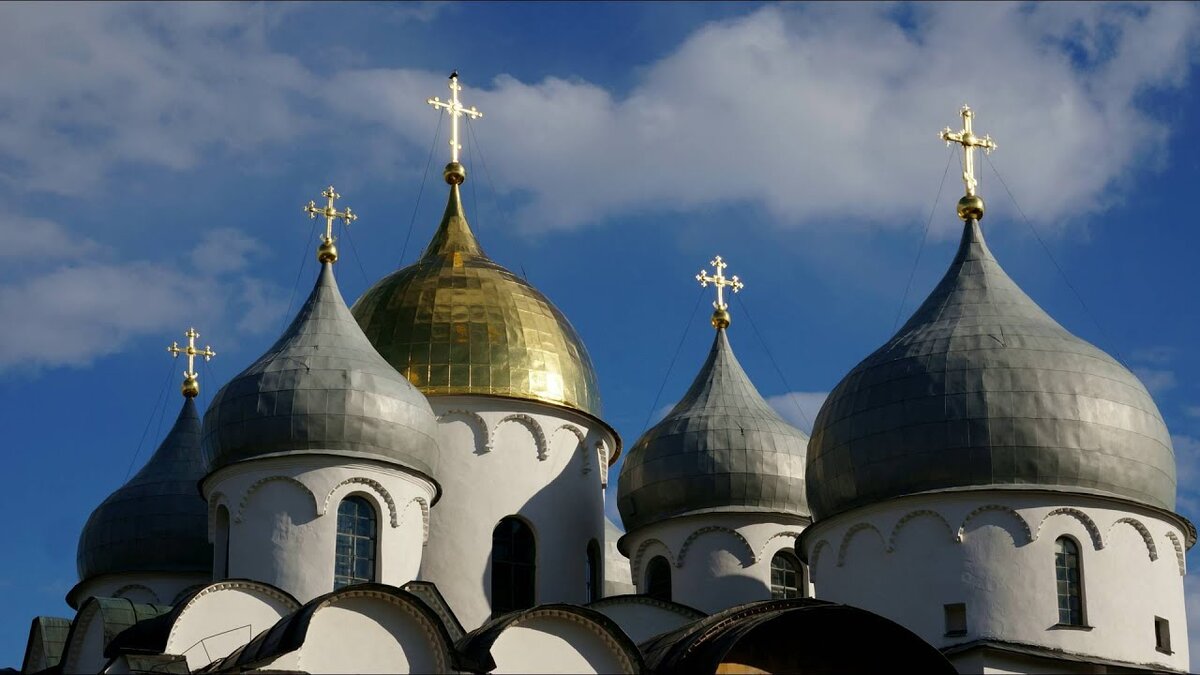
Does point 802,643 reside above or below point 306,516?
below

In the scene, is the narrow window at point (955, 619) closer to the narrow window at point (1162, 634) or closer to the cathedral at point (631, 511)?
the cathedral at point (631, 511)

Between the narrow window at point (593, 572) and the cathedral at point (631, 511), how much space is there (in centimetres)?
5

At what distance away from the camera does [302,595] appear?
2330 cm

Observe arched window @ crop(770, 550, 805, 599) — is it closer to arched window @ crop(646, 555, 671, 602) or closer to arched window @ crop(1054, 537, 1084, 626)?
arched window @ crop(646, 555, 671, 602)

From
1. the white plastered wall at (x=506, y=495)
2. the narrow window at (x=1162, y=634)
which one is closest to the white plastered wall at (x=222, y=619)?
the white plastered wall at (x=506, y=495)

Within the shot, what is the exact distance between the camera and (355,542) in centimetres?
2383

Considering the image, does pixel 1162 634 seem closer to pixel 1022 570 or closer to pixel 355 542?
pixel 1022 570

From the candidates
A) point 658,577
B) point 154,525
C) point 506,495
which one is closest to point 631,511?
point 658,577

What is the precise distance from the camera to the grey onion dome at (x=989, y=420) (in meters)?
22.8

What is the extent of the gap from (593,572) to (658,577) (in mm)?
826

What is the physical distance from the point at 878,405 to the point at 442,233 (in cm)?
743

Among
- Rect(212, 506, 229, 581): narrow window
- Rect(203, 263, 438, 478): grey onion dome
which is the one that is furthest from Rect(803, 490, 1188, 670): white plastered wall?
Rect(212, 506, 229, 581): narrow window

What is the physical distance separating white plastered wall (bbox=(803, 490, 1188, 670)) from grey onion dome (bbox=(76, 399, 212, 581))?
9140 mm

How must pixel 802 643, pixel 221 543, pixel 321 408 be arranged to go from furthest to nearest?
pixel 221 543 → pixel 321 408 → pixel 802 643
